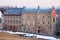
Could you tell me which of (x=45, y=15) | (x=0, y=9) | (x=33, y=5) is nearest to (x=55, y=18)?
(x=45, y=15)

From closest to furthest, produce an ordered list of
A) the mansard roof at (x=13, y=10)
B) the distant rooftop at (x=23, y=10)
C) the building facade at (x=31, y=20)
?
the building facade at (x=31, y=20) → the distant rooftop at (x=23, y=10) → the mansard roof at (x=13, y=10)

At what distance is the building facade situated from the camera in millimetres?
6832

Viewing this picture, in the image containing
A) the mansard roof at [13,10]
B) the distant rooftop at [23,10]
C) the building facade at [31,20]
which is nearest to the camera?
the building facade at [31,20]

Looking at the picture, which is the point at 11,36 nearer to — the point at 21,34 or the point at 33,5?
the point at 21,34

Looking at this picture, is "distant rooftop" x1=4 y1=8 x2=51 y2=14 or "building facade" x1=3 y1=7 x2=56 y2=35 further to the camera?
"distant rooftop" x1=4 y1=8 x2=51 y2=14

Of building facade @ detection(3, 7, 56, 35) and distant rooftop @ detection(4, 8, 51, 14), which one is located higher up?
distant rooftop @ detection(4, 8, 51, 14)

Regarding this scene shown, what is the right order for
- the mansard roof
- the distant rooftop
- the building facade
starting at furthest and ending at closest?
1. the mansard roof
2. the distant rooftop
3. the building facade

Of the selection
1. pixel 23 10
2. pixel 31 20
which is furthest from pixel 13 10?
pixel 31 20

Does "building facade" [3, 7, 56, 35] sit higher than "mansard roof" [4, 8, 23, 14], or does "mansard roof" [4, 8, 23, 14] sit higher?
"mansard roof" [4, 8, 23, 14]

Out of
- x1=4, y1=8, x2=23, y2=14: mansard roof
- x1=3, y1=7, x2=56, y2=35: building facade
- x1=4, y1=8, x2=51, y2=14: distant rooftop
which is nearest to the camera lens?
x1=3, y1=7, x2=56, y2=35: building facade

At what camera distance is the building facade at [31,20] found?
6.83m

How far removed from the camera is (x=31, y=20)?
714 centimetres

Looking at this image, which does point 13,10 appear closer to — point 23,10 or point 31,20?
point 23,10

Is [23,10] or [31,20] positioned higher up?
[23,10]
